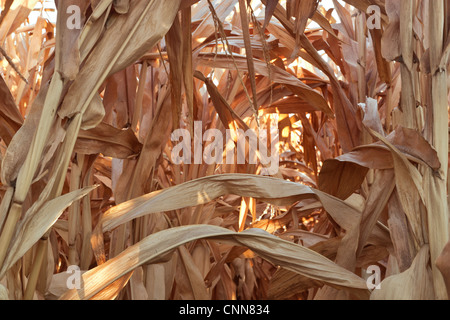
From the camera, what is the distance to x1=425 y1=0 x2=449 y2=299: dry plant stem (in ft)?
1.52

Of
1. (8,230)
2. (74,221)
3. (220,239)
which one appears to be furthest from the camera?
(74,221)

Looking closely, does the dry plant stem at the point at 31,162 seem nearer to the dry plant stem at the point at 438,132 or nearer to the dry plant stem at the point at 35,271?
the dry plant stem at the point at 35,271

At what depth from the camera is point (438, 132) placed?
1.61 feet

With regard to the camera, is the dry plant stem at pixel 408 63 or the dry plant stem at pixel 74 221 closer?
the dry plant stem at pixel 408 63

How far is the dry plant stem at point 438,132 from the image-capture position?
46 cm

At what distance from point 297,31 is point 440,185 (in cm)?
24

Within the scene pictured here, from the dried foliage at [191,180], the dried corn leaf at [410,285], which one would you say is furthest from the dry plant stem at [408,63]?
the dried corn leaf at [410,285]

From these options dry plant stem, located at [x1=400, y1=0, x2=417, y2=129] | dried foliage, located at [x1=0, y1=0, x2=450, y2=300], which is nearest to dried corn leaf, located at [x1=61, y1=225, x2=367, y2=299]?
dried foliage, located at [x1=0, y1=0, x2=450, y2=300]

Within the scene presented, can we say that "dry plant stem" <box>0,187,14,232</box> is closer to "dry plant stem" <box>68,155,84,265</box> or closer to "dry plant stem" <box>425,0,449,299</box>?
"dry plant stem" <box>68,155,84,265</box>

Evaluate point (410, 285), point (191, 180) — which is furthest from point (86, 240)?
point (410, 285)

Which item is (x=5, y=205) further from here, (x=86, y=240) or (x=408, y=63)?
(x=408, y=63)

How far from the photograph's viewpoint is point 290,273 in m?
0.58
